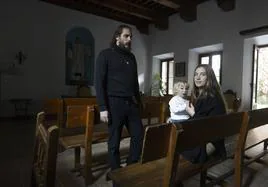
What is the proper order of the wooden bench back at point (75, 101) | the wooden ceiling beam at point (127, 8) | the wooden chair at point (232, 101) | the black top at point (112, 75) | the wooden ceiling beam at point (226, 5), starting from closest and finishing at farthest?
the black top at point (112, 75), the wooden bench back at point (75, 101), the wooden chair at point (232, 101), the wooden ceiling beam at point (226, 5), the wooden ceiling beam at point (127, 8)

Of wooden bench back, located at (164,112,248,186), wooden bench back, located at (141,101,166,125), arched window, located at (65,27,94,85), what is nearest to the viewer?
wooden bench back, located at (164,112,248,186)

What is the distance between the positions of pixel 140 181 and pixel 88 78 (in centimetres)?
601

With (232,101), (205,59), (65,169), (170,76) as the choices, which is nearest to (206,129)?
(65,169)

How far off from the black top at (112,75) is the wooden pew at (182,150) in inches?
24.1

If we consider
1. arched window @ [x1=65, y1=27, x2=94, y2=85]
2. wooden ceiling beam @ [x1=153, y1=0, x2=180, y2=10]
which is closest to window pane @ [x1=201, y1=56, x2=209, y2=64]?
wooden ceiling beam @ [x1=153, y1=0, x2=180, y2=10]

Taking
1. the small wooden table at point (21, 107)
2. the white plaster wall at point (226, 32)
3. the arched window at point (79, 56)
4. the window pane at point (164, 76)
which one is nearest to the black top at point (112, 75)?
the white plaster wall at point (226, 32)

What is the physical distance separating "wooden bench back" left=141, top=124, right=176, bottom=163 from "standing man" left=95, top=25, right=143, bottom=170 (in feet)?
2.34

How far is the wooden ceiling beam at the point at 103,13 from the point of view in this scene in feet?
20.8

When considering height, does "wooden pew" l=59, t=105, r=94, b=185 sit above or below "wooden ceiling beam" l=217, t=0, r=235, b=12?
below

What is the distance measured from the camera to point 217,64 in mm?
5812

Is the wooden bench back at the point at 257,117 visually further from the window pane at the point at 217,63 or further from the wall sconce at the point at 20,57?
the wall sconce at the point at 20,57

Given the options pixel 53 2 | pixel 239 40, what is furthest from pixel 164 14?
pixel 53 2

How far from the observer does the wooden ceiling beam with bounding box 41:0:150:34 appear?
20.8 ft

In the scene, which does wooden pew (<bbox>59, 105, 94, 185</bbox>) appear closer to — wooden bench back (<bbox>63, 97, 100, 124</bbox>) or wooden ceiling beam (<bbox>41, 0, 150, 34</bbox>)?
wooden bench back (<bbox>63, 97, 100, 124</bbox>)
